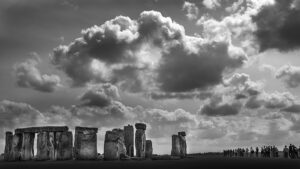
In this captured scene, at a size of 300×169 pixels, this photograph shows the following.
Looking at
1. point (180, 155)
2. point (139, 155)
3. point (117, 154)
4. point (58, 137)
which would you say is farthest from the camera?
point (180, 155)

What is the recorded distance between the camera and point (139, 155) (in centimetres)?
3847

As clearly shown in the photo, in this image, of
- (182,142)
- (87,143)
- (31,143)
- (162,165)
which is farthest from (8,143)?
(162,165)

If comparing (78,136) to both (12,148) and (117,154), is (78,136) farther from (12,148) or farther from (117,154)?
(12,148)

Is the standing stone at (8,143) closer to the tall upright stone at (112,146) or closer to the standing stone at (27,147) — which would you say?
the standing stone at (27,147)

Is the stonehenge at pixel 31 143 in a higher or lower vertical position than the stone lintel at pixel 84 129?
lower

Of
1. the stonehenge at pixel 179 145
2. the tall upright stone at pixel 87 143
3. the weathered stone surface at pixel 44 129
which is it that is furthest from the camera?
the stonehenge at pixel 179 145

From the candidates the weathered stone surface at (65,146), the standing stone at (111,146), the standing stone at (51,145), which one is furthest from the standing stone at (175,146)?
the standing stone at (51,145)

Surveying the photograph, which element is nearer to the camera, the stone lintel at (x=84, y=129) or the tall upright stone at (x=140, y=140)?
the stone lintel at (x=84, y=129)

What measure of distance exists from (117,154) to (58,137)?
5.98 m

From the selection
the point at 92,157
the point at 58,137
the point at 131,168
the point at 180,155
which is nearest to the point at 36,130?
the point at 58,137

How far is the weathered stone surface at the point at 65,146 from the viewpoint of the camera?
34.6 metres

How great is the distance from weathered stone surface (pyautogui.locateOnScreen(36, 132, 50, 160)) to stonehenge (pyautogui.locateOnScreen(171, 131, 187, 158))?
1275 cm

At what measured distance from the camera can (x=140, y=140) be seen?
127 ft

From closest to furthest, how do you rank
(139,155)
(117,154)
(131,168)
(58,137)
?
(131,168) < (117,154) < (58,137) < (139,155)
